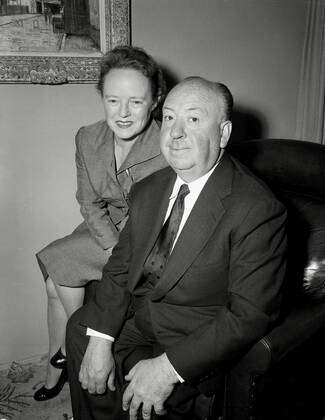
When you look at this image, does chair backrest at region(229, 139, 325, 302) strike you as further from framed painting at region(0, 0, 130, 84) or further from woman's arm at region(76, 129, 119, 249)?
framed painting at region(0, 0, 130, 84)

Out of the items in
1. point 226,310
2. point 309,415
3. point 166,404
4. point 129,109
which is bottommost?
point 309,415

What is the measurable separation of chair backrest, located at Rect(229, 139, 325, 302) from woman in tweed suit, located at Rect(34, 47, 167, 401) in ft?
1.84

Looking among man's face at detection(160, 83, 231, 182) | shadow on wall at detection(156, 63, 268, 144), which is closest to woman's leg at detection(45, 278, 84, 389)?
man's face at detection(160, 83, 231, 182)

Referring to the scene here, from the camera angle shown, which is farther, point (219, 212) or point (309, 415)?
point (309, 415)

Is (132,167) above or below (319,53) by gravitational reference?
below

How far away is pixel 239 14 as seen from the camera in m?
2.67

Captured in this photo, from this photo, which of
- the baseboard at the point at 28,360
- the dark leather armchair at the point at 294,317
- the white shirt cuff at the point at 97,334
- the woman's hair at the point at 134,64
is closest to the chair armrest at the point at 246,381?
the dark leather armchair at the point at 294,317

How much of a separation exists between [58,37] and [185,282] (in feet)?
4.80

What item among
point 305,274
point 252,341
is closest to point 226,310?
point 252,341

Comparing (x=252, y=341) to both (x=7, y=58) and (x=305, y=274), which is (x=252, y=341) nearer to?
(x=305, y=274)

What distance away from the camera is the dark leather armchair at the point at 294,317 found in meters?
1.52

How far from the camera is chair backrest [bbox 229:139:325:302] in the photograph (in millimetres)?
1992

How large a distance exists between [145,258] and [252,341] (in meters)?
0.51

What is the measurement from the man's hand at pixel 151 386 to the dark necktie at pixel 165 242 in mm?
337
